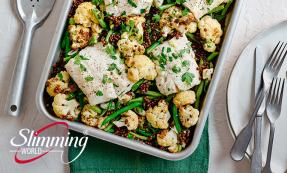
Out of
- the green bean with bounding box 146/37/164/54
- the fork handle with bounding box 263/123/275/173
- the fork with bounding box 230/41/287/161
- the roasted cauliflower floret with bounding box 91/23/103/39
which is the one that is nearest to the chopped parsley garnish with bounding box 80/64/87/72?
the roasted cauliflower floret with bounding box 91/23/103/39

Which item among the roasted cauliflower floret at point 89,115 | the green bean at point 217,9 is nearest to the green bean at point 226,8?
the green bean at point 217,9

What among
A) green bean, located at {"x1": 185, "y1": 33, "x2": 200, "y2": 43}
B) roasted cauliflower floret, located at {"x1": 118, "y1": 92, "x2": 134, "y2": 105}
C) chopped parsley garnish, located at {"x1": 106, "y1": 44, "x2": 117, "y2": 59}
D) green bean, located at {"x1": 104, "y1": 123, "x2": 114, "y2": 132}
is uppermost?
green bean, located at {"x1": 185, "y1": 33, "x2": 200, "y2": 43}

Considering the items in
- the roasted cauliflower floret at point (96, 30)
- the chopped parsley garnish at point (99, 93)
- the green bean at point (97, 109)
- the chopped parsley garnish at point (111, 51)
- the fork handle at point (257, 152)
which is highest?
the roasted cauliflower floret at point (96, 30)

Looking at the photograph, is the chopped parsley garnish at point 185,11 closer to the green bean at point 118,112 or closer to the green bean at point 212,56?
the green bean at point 212,56

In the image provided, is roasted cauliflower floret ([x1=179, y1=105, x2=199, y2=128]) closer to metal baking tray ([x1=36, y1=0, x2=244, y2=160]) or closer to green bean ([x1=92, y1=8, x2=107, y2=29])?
metal baking tray ([x1=36, y1=0, x2=244, y2=160])

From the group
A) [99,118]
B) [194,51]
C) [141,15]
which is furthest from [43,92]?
[194,51]

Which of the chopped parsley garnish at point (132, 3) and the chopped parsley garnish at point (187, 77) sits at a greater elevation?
the chopped parsley garnish at point (132, 3)

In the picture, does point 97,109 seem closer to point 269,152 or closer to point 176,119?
point 176,119
